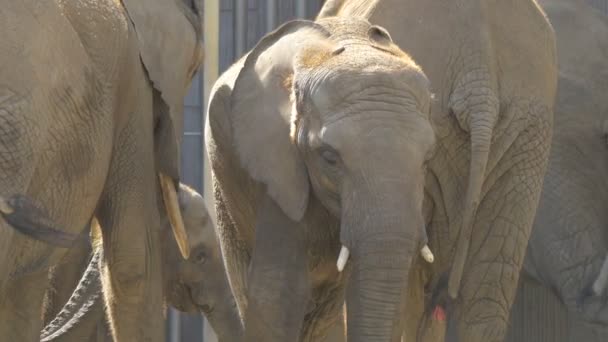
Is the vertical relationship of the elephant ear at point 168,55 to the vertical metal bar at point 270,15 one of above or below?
above

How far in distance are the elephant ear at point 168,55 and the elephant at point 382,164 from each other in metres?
0.18

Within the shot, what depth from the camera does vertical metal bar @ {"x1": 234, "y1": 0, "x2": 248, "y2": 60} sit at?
520 inches

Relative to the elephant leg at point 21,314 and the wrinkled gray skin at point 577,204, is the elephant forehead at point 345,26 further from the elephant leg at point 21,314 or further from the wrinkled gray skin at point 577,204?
the wrinkled gray skin at point 577,204

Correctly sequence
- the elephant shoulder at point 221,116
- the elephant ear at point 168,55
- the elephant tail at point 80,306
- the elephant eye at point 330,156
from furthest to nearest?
1. the elephant tail at point 80,306
2. the elephant ear at point 168,55
3. the elephant shoulder at point 221,116
4. the elephant eye at point 330,156

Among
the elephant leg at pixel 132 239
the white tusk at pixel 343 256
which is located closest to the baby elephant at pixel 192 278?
the elephant leg at pixel 132 239

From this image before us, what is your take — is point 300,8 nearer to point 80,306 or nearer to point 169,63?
point 80,306

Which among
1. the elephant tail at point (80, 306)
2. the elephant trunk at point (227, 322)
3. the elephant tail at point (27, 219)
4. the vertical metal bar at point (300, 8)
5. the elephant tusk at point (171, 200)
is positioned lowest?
the elephant trunk at point (227, 322)

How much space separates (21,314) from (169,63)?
3.94 ft

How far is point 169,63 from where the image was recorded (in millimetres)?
9617

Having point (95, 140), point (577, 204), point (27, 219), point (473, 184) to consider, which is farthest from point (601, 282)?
point (27, 219)

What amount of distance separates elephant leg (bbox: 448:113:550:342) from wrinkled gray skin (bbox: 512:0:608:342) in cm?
230

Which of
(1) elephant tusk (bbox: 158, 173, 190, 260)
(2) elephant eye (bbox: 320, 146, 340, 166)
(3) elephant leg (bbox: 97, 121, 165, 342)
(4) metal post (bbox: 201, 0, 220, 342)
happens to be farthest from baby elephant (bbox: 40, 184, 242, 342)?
(2) elephant eye (bbox: 320, 146, 340, 166)

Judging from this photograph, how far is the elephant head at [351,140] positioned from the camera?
27.0ft

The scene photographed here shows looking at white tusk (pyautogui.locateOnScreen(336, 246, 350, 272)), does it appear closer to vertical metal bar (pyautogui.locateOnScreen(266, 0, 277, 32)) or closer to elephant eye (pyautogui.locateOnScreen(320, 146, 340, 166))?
elephant eye (pyautogui.locateOnScreen(320, 146, 340, 166))
